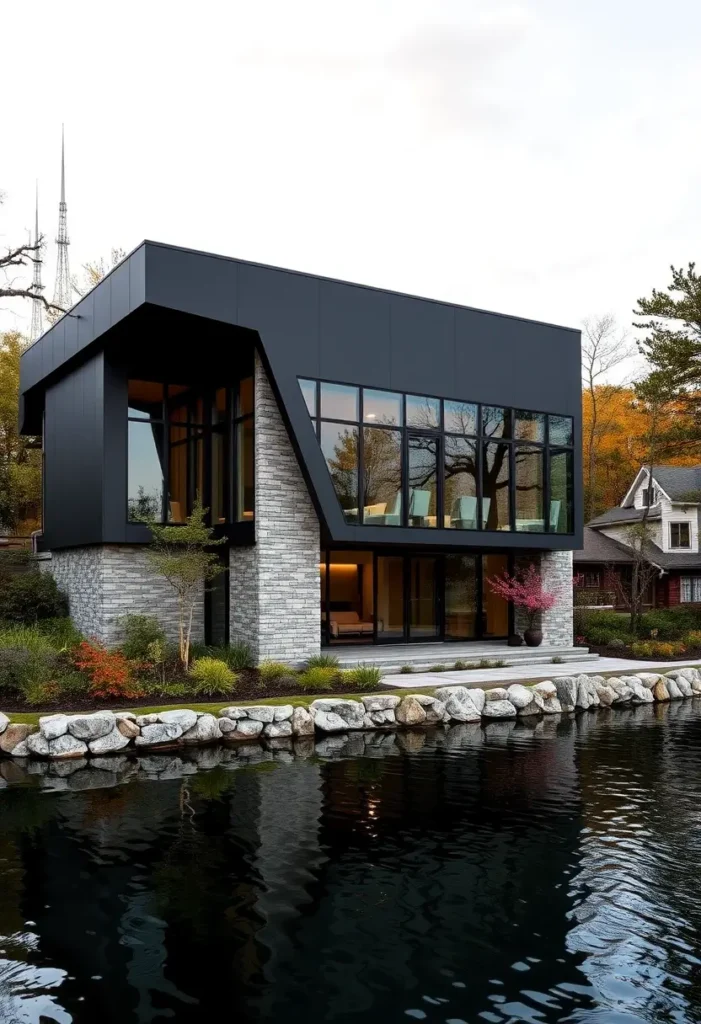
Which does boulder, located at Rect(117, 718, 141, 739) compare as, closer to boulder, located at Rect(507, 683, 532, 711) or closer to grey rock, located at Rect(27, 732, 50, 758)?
grey rock, located at Rect(27, 732, 50, 758)

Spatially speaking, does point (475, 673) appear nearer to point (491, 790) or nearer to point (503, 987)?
point (491, 790)

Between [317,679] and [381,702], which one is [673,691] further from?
[317,679]

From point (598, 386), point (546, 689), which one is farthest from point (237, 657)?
point (598, 386)

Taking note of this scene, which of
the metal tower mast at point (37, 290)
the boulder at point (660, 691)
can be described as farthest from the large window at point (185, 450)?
the metal tower mast at point (37, 290)

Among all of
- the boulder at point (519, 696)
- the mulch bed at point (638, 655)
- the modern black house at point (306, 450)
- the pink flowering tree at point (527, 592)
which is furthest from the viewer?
the mulch bed at point (638, 655)

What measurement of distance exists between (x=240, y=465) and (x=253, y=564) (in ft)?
6.59

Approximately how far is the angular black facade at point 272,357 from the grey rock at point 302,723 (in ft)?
13.1

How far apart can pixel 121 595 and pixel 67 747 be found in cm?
563

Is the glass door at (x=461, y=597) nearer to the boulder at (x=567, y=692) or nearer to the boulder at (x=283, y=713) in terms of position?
the boulder at (x=567, y=692)

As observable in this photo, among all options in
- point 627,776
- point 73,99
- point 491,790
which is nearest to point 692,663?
point 627,776

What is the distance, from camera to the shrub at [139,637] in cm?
1449

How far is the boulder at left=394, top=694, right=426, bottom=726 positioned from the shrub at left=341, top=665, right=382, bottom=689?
103cm

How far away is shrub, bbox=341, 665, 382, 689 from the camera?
13.5 meters

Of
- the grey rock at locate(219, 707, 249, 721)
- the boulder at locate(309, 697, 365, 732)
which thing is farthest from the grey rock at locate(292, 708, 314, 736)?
the grey rock at locate(219, 707, 249, 721)
